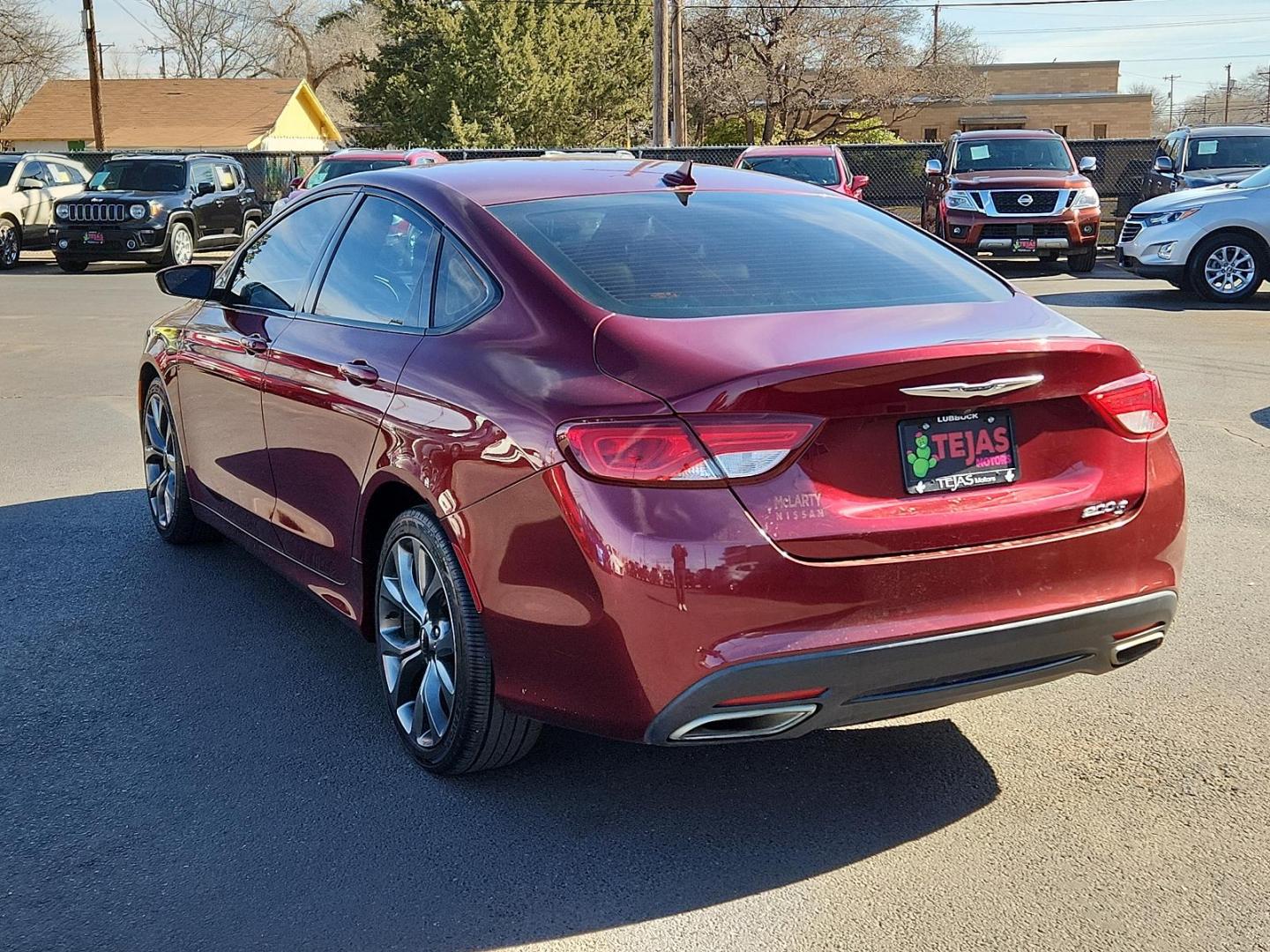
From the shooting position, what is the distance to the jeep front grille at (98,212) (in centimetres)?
2242

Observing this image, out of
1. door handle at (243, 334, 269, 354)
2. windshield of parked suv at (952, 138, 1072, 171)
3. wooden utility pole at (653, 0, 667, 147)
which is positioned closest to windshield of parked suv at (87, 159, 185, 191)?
windshield of parked suv at (952, 138, 1072, 171)

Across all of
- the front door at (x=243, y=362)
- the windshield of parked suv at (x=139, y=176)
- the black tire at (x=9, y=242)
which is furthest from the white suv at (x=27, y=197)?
the front door at (x=243, y=362)

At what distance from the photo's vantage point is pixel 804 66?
46.2 m

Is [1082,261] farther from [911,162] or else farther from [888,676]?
[888,676]

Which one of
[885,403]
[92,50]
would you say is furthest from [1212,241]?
[92,50]

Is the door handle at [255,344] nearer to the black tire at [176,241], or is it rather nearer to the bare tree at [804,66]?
the black tire at [176,241]

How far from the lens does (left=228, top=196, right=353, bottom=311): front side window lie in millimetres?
4801

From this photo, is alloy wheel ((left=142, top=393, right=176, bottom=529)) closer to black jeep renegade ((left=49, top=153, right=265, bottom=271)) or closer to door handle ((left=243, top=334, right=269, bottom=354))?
door handle ((left=243, top=334, right=269, bottom=354))

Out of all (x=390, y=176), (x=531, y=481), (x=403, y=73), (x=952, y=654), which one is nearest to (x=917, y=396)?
(x=952, y=654)

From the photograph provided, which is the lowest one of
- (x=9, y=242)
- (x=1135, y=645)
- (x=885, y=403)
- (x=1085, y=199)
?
(x=9, y=242)

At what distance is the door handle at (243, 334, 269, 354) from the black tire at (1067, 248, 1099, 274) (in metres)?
16.6

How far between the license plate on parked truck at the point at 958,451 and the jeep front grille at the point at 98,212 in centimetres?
2146

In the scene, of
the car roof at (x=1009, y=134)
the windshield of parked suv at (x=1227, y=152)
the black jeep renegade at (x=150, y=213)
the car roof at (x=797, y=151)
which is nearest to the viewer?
the windshield of parked suv at (x=1227, y=152)

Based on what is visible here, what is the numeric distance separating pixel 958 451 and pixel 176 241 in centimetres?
2161
